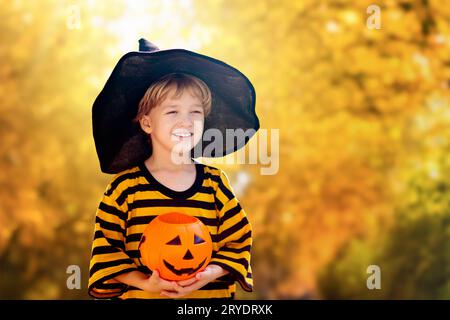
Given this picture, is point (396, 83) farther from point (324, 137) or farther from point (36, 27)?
point (36, 27)

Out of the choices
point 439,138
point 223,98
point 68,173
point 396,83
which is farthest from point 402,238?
point 223,98

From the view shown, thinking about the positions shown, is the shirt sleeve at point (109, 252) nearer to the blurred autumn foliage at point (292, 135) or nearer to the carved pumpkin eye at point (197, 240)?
the carved pumpkin eye at point (197, 240)

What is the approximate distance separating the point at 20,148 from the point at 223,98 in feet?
11.6

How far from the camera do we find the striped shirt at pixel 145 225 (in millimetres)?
2725

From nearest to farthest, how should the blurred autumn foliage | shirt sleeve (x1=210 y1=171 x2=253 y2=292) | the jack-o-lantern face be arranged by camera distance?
the jack-o-lantern face → shirt sleeve (x1=210 y1=171 x2=253 y2=292) → the blurred autumn foliage

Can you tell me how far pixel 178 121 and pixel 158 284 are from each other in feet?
2.20

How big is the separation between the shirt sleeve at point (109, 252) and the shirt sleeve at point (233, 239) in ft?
1.22

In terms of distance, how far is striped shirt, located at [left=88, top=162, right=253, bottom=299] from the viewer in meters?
2.72

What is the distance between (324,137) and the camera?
6406 millimetres

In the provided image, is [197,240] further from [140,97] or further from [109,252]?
[140,97]

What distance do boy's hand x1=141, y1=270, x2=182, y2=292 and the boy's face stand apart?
21.4 inches

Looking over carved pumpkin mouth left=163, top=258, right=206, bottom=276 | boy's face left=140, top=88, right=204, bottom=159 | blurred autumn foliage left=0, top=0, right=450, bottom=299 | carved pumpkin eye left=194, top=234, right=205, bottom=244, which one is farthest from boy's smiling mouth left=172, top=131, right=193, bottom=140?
blurred autumn foliage left=0, top=0, right=450, bottom=299

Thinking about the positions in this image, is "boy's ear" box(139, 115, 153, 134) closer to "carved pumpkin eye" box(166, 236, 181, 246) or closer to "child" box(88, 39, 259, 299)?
"child" box(88, 39, 259, 299)

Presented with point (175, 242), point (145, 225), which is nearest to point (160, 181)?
point (145, 225)
